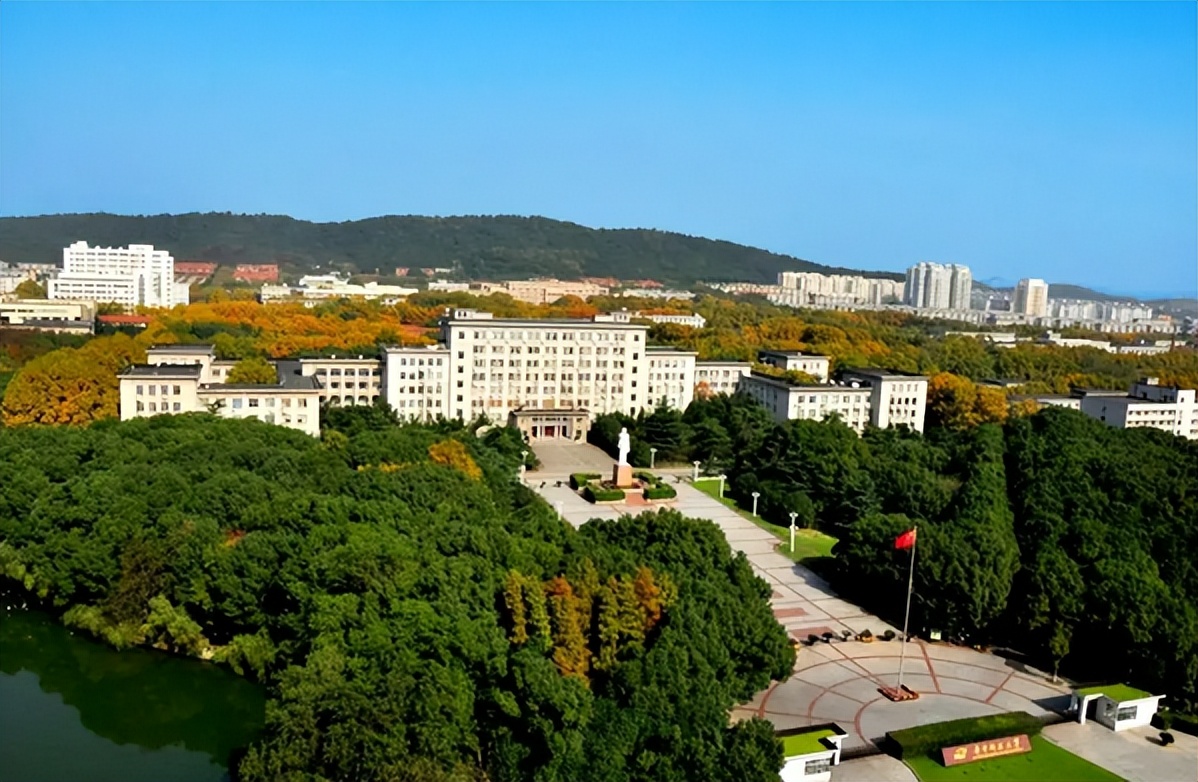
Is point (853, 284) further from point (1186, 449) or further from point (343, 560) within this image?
point (343, 560)

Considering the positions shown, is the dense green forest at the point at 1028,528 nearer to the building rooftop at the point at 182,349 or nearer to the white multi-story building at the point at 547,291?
the building rooftop at the point at 182,349

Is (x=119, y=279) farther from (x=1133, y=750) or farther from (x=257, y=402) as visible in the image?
(x=1133, y=750)

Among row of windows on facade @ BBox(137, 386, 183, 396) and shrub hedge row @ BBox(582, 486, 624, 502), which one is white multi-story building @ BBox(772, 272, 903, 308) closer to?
shrub hedge row @ BBox(582, 486, 624, 502)

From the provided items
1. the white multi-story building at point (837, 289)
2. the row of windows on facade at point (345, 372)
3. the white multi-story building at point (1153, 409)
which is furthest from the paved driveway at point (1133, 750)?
the white multi-story building at point (837, 289)

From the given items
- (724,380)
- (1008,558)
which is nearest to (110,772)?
(1008,558)

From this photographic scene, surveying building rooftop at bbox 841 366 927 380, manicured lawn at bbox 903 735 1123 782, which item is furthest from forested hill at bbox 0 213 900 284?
manicured lawn at bbox 903 735 1123 782

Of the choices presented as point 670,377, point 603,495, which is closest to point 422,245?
point 670,377
